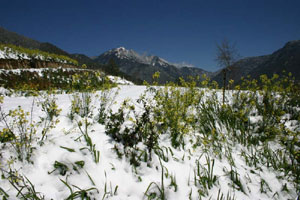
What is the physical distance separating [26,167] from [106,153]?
0.86m

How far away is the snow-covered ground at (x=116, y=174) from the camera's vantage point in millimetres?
1476

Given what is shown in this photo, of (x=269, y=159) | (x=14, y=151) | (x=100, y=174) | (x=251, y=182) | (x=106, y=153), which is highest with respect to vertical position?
(x=14, y=151)

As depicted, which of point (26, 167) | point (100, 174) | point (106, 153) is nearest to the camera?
point (26, 167)

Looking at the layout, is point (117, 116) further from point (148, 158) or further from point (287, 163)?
point (287, 163)

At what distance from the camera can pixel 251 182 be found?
80.5 inches

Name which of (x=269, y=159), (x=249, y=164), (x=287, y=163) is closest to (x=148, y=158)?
(x=249, y=164)

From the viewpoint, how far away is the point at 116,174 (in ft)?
5.59

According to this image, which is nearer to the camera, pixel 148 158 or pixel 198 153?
pixel 148 158

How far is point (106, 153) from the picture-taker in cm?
194

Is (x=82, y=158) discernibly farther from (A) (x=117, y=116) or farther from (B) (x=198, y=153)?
(B) (x=198, y=153)

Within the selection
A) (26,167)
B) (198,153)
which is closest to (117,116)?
(26,167)

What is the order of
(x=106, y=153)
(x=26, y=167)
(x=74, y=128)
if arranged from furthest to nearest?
(x=74, y=128), (x=106, y=153), (x=26, y=167)

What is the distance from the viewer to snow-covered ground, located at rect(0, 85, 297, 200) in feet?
4.84

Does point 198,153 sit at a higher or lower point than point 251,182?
higher
